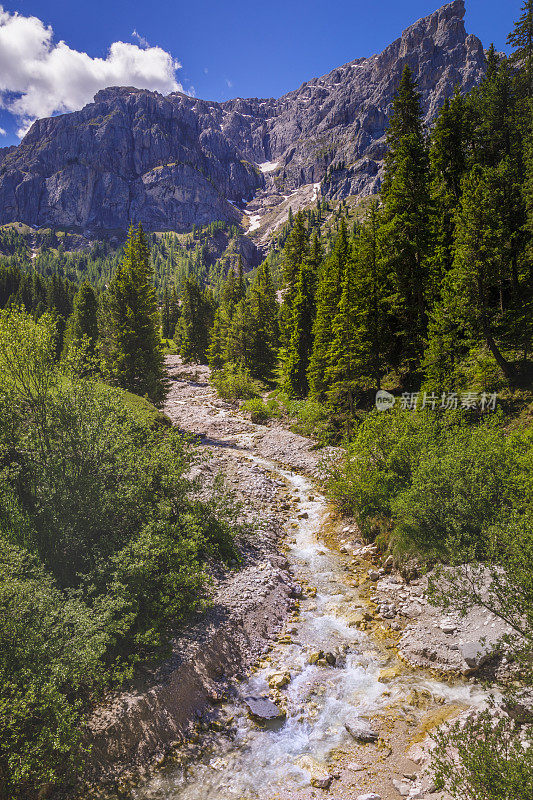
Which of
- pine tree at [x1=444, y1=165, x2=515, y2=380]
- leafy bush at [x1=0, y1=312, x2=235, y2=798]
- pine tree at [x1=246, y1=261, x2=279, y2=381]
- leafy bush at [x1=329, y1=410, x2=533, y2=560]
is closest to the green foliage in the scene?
leafy bush at [x1=329, y1=410, x2=533, y2=560]

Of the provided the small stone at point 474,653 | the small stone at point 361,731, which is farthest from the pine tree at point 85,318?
the small stone at point 474,653

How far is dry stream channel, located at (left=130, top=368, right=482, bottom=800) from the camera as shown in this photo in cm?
785

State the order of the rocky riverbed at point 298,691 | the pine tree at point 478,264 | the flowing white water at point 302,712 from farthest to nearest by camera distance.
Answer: the pine tree at point 478,264 < the rocky riverbed at point 298,691 < the flowing white water at point 302,712

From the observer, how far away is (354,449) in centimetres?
1950

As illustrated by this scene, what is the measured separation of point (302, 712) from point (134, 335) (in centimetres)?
2974

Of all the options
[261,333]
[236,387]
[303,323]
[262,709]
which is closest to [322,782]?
[262,709]

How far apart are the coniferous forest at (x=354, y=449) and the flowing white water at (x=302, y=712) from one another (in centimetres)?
229

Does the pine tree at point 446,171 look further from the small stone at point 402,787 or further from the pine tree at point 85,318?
the pine tree at point 85,318

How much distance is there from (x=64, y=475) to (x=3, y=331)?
16.5ft

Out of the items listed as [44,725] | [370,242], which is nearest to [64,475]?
[44,725]

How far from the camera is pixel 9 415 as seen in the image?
11992mm

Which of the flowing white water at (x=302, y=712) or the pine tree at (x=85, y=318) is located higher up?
the pine tree at (x=85, y=318)

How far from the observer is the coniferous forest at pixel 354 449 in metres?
7.75

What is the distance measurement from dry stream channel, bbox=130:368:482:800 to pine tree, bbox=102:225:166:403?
81.7 feet
